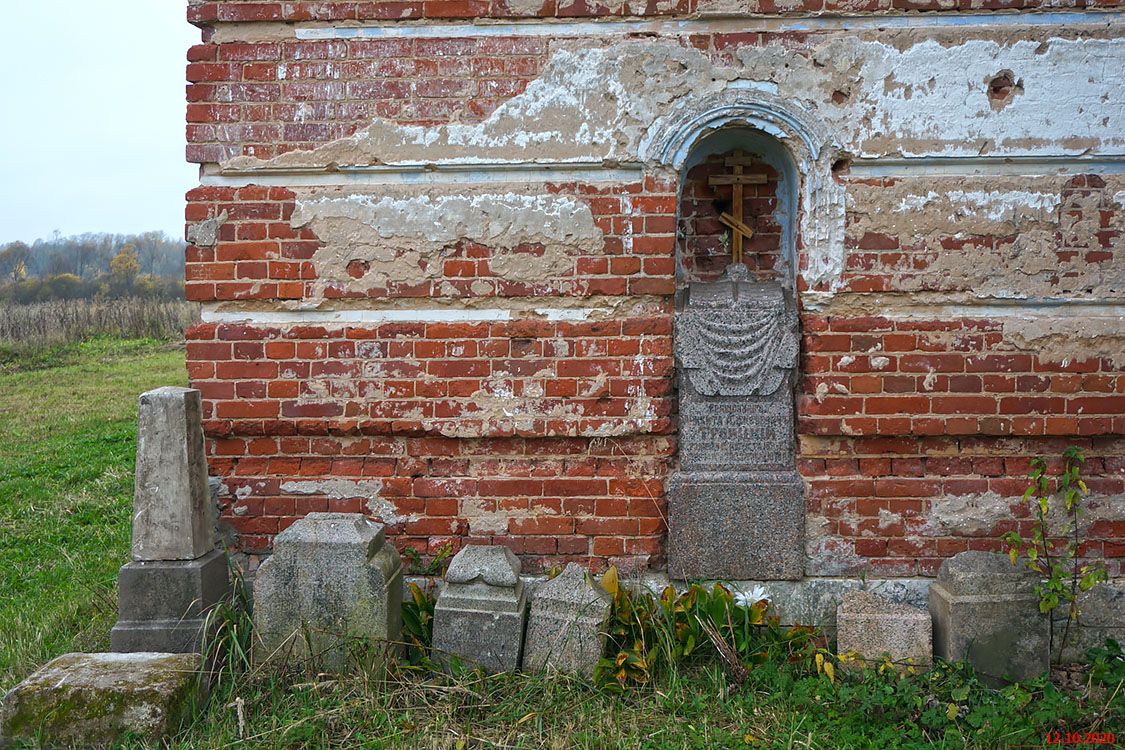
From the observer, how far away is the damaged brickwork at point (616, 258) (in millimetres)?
3662

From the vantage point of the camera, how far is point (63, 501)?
21.7 feet

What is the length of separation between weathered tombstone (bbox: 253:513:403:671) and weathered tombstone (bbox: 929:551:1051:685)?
246 cm

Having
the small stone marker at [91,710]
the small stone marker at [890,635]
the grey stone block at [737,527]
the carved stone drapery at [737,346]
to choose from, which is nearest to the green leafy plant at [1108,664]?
the small stone marker at [890,635]

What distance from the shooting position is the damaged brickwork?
3662 millimetres

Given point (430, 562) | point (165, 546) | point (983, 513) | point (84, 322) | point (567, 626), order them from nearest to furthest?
point (567, 626) < point (165, 546) < point (983, 513) < point (430, 562) < point (84, 322)

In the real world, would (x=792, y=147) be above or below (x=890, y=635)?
above

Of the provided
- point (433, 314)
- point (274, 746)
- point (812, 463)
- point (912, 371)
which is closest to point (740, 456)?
point (812, 463)

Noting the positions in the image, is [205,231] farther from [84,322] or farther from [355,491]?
[84,322]

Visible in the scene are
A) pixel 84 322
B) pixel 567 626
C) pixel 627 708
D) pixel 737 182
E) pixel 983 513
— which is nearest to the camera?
pixel 627 708

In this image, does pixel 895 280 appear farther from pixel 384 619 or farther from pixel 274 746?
pixel 274 746

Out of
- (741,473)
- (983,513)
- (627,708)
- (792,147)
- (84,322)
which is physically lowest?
(627,708)

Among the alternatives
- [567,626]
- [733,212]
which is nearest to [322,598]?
[567,626]

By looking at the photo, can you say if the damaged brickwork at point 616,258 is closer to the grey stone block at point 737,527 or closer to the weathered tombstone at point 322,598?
the grey stone block at point 737,527

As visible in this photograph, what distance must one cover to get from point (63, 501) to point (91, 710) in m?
4.44
